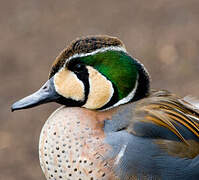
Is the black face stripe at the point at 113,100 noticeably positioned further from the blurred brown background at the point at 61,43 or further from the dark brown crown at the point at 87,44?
the blurred brown background at the point at 61,43

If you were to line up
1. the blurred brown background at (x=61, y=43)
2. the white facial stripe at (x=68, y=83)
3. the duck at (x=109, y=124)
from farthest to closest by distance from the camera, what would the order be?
1. the blurred brown background at (x=61, y=43)
2. the white facial stripe at (x=68, y=83)
3. the duck at (x=109, y=124)

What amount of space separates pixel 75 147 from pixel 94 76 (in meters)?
0.28

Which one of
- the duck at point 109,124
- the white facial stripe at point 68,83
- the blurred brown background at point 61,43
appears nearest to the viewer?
the duck at point 109,124

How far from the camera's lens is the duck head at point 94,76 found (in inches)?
82.3

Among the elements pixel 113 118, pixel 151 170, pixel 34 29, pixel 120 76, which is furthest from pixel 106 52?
pixel 34 29

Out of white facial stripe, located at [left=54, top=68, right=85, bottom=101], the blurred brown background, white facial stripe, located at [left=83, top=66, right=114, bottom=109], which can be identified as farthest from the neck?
the blurred brown background

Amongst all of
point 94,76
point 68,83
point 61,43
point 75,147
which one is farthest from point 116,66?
point 61,43

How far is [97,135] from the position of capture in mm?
2051

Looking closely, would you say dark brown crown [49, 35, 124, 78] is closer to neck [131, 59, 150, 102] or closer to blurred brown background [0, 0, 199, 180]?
neck [131, 59, 150, 102]

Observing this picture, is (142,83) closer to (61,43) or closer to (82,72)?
(82,72)

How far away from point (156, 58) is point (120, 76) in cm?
275

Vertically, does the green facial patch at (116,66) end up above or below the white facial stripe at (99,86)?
above

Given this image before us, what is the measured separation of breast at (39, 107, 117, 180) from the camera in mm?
2014

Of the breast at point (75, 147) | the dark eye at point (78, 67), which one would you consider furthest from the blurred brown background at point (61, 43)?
the dark eye at point (78, 67)
